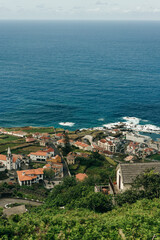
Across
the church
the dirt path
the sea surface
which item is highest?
the sea surface

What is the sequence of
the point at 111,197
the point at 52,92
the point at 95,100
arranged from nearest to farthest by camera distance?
the point at 111,197 < the point at 95,100 < the point at 52,92

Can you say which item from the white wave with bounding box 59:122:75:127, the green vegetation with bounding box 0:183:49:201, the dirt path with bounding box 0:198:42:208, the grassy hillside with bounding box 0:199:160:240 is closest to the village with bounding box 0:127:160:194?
the green vegetation with bounding box 0:183:49:201

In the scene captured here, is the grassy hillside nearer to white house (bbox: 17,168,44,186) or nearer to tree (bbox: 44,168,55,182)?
white house (bbox: 17,168,44,186)

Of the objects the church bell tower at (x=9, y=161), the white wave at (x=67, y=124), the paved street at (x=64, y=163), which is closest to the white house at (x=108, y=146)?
the paved street at (x=64, y=163)

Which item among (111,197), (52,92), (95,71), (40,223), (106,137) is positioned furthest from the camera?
(95,71)

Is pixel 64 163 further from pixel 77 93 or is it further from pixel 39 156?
pixel 77 93

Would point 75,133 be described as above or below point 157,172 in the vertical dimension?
above

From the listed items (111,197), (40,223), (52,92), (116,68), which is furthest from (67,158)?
(116,68)

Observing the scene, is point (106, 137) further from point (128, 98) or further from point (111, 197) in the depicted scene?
point (111, 197)

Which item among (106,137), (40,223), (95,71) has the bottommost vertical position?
(40,223)
